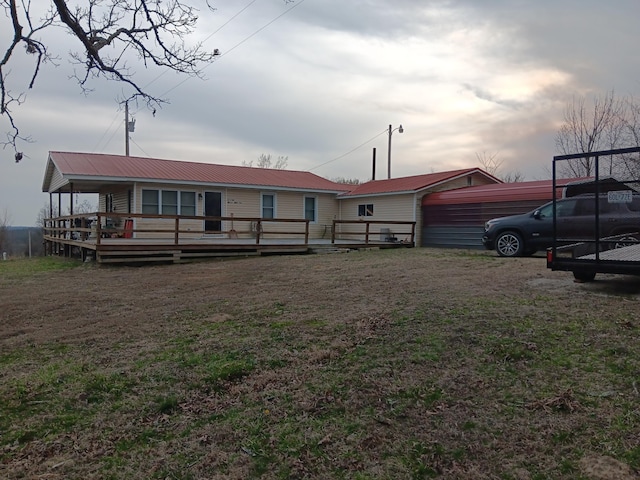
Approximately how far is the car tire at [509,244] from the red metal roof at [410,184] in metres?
6.01

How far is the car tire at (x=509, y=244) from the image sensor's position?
1220 centimetres

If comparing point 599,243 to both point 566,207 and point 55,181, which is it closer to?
point 566,207

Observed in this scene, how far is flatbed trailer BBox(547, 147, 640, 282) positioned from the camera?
19.1ft

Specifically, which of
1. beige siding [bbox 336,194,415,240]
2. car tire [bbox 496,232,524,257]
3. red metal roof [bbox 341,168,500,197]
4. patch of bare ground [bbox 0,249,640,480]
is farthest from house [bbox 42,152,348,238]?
patch of bare ground [bbox 0,249,640,480]

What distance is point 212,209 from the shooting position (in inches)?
725

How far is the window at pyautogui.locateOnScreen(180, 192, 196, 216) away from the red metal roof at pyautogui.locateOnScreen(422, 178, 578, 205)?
8900 millimetres

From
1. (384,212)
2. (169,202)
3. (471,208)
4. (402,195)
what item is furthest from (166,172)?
(471,208)

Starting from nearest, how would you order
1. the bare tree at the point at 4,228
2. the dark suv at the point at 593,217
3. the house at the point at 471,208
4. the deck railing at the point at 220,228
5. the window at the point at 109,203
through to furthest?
the dark suv at the point at 593,217
the house at the point at 471,208
the deck railing at the point at 220,228
the window at the point at 109,203
the bare tree at the point at 4,228

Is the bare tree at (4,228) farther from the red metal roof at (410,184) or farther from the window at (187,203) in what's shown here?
the red metal roof at (410,184)

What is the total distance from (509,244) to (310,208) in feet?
34.3

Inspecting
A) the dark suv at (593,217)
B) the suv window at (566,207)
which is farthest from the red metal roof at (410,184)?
the dark suv at (593,217)

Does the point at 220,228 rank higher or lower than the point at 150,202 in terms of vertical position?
lower

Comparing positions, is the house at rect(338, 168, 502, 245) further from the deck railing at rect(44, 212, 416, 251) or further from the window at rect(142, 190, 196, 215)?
the window at rect(142, 190, 196, 215)

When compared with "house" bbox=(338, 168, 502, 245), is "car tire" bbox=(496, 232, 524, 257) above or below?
below
